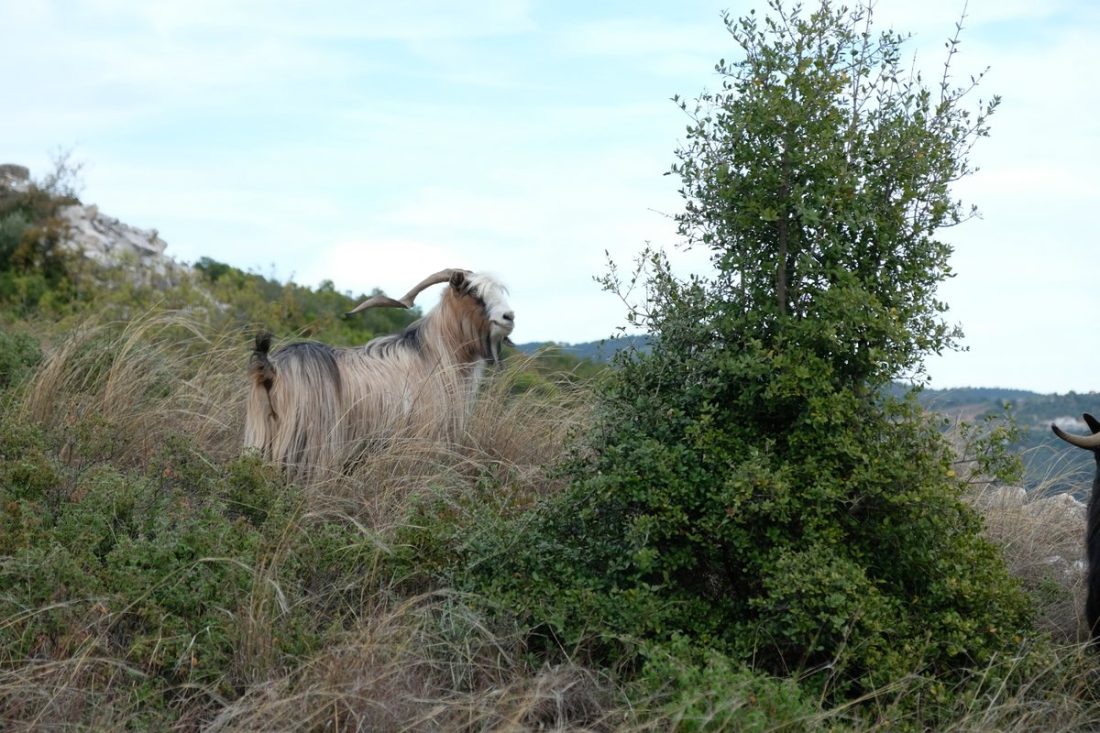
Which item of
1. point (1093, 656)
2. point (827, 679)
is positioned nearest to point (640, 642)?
point (827, 679)

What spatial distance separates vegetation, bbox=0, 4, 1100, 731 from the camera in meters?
4.88

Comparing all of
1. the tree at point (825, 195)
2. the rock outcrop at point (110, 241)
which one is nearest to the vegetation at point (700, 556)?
the tree at point (825, 195)

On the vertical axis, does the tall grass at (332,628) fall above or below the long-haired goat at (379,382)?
below

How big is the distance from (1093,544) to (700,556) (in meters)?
1.95

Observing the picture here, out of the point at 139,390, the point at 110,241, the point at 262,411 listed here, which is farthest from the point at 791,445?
the point at 110,241

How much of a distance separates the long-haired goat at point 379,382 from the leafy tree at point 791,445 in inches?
83.1

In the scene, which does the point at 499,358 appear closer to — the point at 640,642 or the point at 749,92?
the point at 749,92

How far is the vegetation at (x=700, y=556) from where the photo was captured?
16.0ft

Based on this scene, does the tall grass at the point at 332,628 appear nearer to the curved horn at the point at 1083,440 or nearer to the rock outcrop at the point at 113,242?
the curved horn at the point at 1083,440

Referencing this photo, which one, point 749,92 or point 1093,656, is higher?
point 749,92

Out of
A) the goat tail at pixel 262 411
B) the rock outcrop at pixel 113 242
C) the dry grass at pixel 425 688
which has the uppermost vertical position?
the rock outcrop at pixel 113 242

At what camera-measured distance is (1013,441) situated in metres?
5.52

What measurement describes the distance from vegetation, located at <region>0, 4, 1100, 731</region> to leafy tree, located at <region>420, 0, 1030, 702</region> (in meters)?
0.02

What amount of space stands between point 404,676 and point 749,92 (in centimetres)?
297
